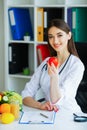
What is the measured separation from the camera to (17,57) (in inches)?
143

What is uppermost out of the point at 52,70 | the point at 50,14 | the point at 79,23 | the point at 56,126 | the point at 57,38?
the point at 50,14

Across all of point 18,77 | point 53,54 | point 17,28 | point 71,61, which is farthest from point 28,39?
point 71,61

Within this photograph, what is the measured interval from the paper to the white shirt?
0.75ft

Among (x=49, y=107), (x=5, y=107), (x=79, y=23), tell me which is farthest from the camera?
(x=79, y=23)

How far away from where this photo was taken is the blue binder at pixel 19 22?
11.4 ft

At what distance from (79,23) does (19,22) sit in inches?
29.8

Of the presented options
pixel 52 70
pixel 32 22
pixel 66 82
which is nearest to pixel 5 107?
pixel 52 70

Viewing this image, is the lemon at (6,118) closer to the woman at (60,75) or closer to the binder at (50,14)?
the woman at (60,75)

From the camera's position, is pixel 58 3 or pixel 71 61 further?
pixel 58 3

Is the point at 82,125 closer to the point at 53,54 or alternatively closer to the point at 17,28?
the point at 53,54

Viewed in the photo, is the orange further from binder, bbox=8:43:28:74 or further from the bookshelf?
binder, bbox=8:43:28:74

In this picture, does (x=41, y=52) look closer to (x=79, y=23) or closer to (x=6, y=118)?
(x=79, y=23)

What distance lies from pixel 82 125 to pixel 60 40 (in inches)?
34.7

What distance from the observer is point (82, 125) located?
1601 mm
